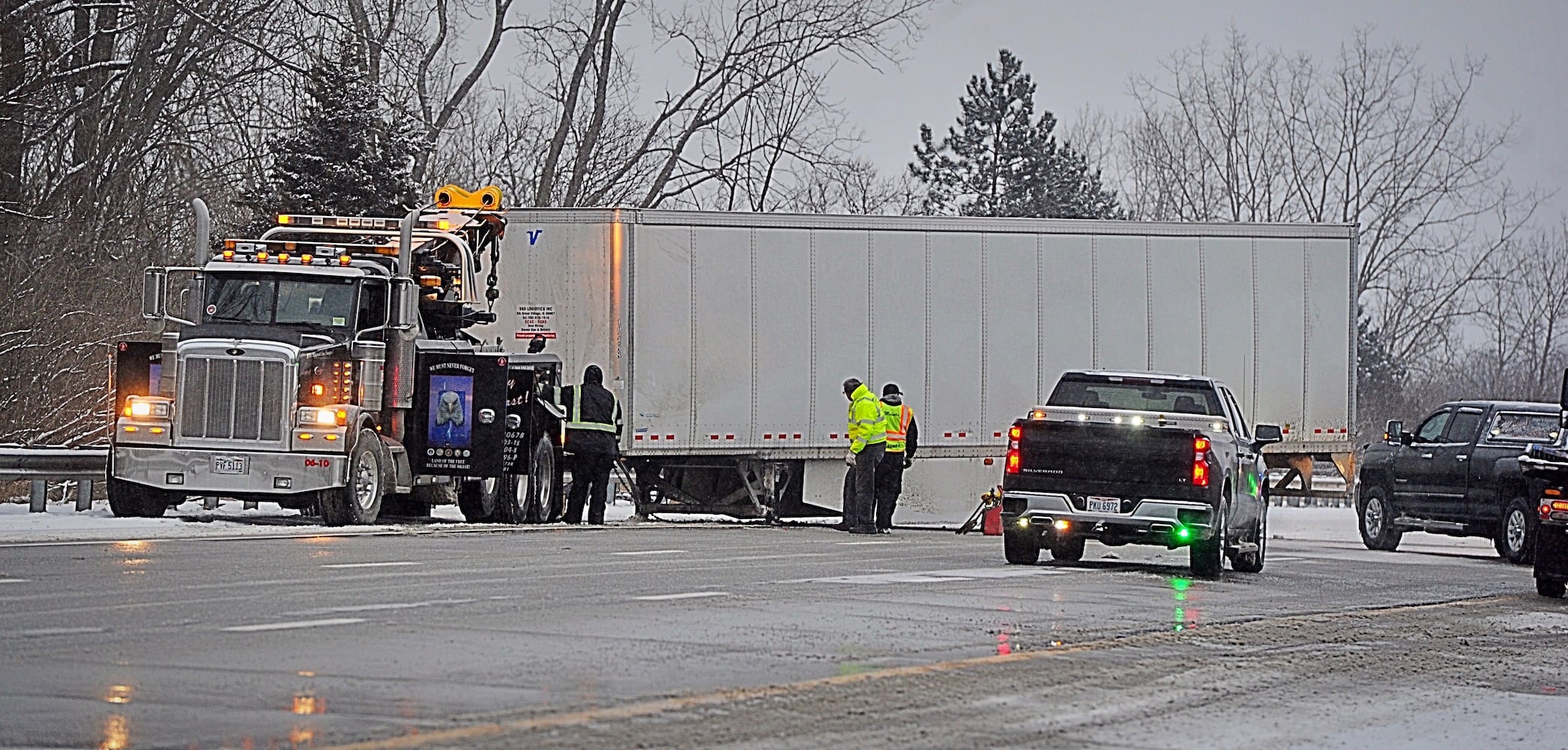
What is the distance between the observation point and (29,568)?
13766mm

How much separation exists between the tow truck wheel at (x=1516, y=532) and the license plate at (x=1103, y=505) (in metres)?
7.68

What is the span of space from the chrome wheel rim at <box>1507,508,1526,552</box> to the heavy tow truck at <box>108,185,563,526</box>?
11174 millimetres

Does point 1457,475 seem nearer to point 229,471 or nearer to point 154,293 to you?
point 229,471

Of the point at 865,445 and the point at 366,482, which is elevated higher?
the point at 865,445

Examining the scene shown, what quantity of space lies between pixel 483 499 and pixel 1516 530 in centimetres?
1183

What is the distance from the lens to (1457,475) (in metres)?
24.4

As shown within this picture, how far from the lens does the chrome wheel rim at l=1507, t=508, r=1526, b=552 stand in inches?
898

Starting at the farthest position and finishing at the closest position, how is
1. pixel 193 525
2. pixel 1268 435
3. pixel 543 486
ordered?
pixel 543 486
pixel 193 525
pixel 1268 435

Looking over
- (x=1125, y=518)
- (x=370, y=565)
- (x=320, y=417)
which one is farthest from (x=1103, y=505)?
(x=320, y=417)

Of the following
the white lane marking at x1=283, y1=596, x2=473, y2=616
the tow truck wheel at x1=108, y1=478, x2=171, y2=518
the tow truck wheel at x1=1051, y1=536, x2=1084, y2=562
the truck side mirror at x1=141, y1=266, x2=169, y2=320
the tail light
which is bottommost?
the white lane marking at x1=283, y1=596, x2=473, y2=616

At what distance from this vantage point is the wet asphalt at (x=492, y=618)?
305 inches

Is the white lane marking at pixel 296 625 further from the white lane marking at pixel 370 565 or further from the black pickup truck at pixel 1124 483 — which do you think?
the black pickup truck at pixel 1124 483

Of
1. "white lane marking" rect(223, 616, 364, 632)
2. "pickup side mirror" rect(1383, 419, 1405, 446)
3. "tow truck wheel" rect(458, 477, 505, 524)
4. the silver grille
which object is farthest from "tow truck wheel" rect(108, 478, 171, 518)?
"pickup side mirror" rect(1383, 419, 1405, 446)

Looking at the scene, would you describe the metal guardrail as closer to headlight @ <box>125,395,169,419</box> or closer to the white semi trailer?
headlight @ <box>125,395,169,419</box>
